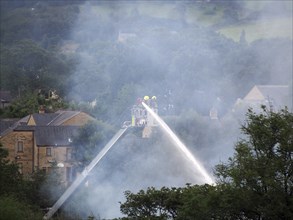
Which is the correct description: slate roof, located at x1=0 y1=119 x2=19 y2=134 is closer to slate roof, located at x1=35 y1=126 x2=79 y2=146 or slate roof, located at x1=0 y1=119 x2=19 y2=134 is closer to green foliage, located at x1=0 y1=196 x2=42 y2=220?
slate roof, located at x1=35 y1=126 x2=79 y2=146

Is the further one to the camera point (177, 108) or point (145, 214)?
point (177, 108)

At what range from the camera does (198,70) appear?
81.7 metres

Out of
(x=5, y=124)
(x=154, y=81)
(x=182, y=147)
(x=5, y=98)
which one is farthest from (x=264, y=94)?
(x=182, y=147)

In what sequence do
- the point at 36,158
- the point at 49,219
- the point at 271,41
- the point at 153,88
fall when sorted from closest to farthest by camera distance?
the point at 49,219 → the point at 36,158 → the point at 153,88 → the point at 271,41

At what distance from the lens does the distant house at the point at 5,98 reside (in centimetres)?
7136

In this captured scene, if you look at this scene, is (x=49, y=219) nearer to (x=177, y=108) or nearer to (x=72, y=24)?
(x=177, y=108)

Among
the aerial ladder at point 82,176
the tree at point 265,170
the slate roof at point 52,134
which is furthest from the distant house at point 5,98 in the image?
the tree at point 265,170

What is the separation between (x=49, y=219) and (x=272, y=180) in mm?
10167

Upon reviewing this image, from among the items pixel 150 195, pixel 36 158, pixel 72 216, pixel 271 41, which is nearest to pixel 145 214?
pixel 150 195

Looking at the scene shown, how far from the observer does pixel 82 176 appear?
1427 inches

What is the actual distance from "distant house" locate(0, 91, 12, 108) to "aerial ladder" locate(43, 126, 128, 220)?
2872cm

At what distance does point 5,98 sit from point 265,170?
5578cm

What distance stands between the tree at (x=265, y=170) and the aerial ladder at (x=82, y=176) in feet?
29.0

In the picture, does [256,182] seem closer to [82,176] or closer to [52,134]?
[82,176]
